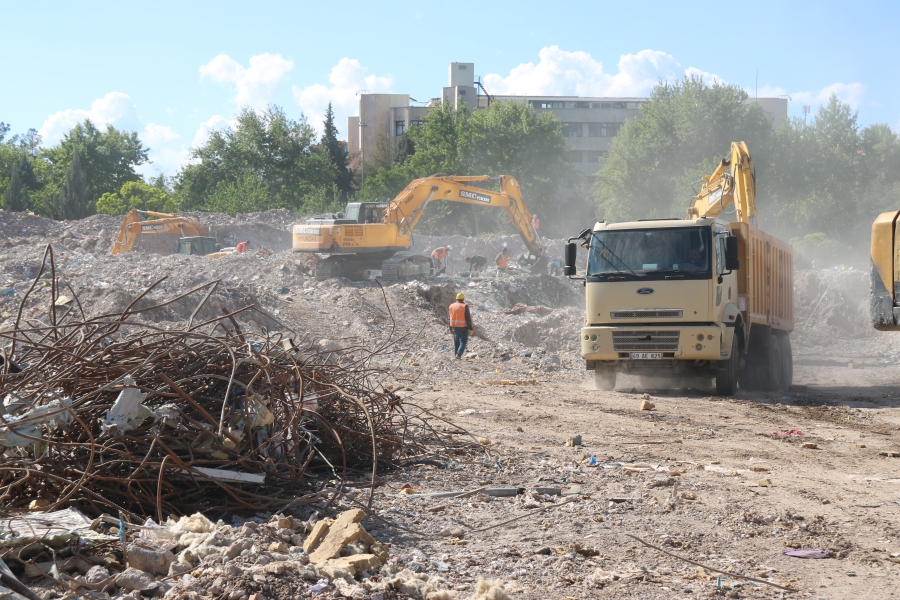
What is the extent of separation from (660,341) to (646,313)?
45 cm

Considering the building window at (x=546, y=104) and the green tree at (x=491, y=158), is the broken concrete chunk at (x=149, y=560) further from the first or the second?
the building window at (x=546, y=104)

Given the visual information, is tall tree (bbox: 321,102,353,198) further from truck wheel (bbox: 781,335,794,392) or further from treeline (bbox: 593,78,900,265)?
truck wheel (bbox: 781,335,794,392)

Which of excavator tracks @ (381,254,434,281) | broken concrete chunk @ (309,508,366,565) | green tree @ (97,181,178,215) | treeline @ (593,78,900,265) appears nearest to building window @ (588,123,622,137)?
treeline @ (593,78,900,265)

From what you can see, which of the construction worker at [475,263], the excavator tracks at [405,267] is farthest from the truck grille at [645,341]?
the construction worker at [475,263]

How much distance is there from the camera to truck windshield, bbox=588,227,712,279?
12.3m

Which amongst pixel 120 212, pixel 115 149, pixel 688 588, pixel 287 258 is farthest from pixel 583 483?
pixel 115 149

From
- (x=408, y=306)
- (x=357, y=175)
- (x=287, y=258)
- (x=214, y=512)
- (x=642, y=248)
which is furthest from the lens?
(x=357, y=175)

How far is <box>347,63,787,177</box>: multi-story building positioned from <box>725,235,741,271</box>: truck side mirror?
67728 millimetres

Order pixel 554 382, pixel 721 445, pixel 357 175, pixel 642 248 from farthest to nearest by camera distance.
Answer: pixel 357 175 → pixel 554 382 → pixel 642 248 → pixel 721 445

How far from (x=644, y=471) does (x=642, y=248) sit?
615cm

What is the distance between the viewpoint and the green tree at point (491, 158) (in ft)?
201

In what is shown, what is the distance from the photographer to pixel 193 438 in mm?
5281

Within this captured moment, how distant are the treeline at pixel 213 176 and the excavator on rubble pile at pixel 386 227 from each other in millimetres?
35248

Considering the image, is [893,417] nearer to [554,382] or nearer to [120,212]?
[554,382]
